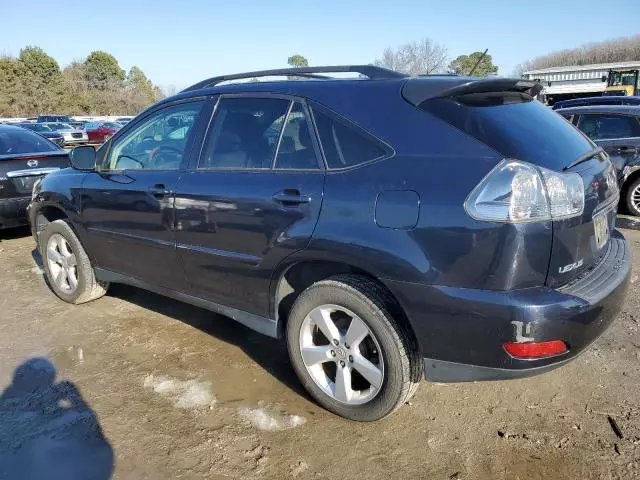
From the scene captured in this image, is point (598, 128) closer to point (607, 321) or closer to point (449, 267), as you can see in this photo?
point (607, 321)

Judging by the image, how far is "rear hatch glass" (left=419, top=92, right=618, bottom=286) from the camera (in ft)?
7.25

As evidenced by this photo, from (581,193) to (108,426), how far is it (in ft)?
8.78

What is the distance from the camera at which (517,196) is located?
2.10 meters

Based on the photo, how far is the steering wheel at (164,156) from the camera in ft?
11.1

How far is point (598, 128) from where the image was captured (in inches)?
294

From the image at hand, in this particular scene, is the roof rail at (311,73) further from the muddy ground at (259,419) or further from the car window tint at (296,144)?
the muddy ground at (259,419)

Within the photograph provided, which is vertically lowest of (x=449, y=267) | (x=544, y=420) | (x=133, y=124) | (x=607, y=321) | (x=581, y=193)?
(x=544, y=420)

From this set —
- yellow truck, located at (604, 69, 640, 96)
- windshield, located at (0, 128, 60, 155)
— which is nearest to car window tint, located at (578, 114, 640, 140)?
windshield, located at (0, 128, 60, 155)

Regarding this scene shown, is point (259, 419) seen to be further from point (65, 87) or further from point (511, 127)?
point (65, 87)

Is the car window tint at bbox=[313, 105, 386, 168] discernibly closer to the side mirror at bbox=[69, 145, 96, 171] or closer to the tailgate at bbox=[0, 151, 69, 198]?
the side mirror at bbox=[69, 145, 96, 171]

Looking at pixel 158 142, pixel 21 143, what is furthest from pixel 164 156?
Answer: pixel 21 143

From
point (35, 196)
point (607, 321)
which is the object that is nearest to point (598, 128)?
point (607, 321)

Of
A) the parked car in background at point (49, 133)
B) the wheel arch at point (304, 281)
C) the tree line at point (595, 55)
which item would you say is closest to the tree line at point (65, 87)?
the parked car in background at point (49, 133)

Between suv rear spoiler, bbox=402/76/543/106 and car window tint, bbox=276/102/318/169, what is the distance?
0.56m
